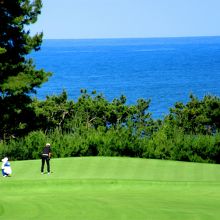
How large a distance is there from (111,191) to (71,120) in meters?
33.0

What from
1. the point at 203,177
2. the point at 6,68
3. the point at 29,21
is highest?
the point at 29,21

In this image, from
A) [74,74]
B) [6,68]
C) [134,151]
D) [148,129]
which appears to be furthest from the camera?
[74,74]

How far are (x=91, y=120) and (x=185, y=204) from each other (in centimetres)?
3571

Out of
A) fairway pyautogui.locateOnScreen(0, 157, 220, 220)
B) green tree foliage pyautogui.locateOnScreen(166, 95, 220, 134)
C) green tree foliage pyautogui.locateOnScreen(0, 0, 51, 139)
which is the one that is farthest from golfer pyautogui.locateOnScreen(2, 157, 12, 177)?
green tree foliage pyautogui.locateOnScreen(166, 95, 220, 134)

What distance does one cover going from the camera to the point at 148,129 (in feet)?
154

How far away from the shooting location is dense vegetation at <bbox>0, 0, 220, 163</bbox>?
2633 cm

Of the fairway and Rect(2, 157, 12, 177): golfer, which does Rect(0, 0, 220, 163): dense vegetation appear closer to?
the fairway

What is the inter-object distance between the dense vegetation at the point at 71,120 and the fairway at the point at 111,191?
4.18 metres

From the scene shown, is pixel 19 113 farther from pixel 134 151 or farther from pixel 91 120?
pixel 134 151

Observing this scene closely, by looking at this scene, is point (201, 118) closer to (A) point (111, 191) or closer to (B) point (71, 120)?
(B) point (71, 120)

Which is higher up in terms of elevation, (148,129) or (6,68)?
(6,68)

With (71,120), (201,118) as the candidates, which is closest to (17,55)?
(71,120)

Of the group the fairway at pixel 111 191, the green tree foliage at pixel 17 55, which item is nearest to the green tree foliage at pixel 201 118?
the green tree foliage at pixel 17 55

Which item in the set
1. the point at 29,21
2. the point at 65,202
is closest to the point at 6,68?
the point at 29,21
